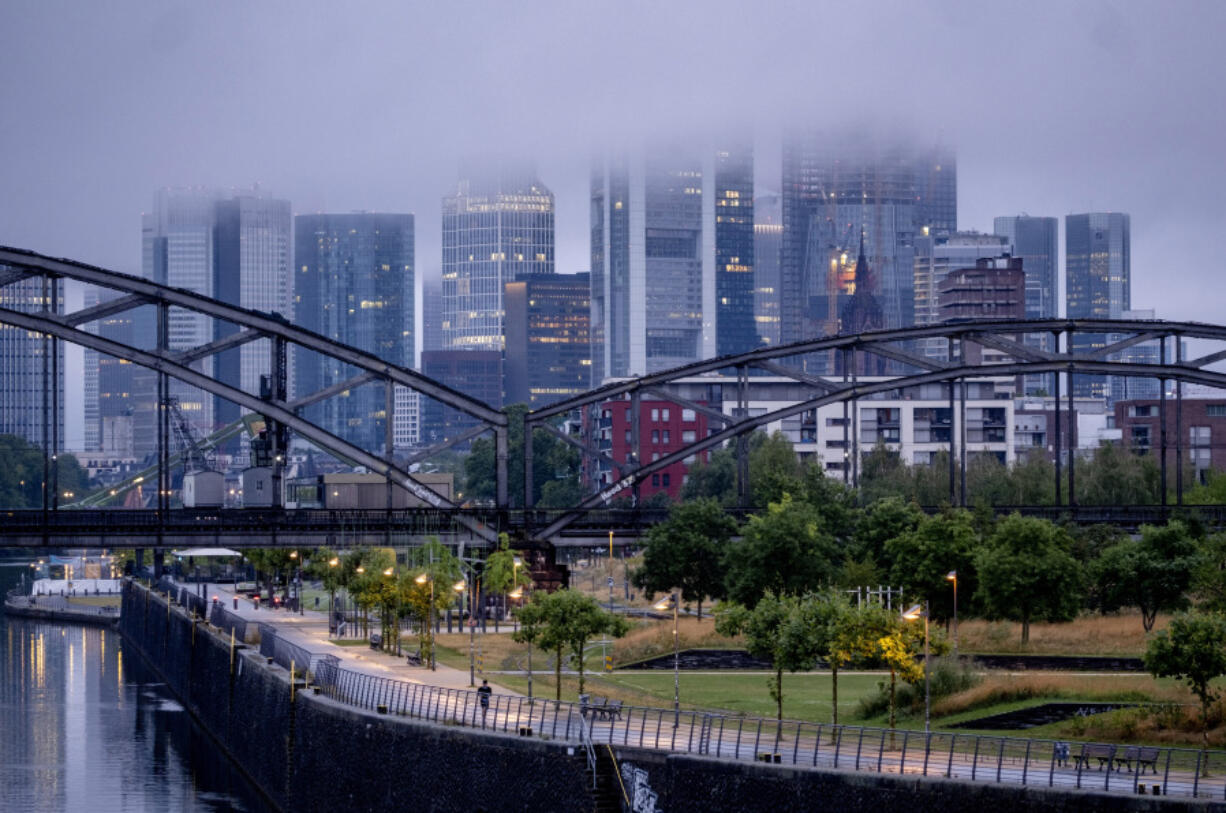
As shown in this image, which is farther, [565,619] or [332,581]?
[332,581]

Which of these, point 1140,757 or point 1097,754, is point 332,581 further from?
point 1140,757

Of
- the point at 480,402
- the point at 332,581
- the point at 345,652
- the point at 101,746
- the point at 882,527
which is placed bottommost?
the point at 101,746

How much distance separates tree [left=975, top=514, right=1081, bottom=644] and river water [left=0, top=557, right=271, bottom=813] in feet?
124

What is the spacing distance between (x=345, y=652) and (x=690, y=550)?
28.4 meters

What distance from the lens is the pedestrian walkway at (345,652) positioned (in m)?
79.7

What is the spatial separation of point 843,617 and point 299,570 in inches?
3905

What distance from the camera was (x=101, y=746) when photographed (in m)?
Result: 94.9

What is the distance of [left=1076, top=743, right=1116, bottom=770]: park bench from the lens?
1735 inches

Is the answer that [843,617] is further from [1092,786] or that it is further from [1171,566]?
[1171,566]

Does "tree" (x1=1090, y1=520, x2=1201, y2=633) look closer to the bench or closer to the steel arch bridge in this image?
the steel arch bridge

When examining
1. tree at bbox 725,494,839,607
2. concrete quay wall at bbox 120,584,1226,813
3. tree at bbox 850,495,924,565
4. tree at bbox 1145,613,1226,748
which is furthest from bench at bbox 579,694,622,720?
tree at bbox 850,495,924,565

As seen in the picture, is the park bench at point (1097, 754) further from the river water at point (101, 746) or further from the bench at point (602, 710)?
the river water at point (101, 746)

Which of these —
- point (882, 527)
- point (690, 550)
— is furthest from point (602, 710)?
point (690, 550)

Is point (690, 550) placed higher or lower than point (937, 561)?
lower
